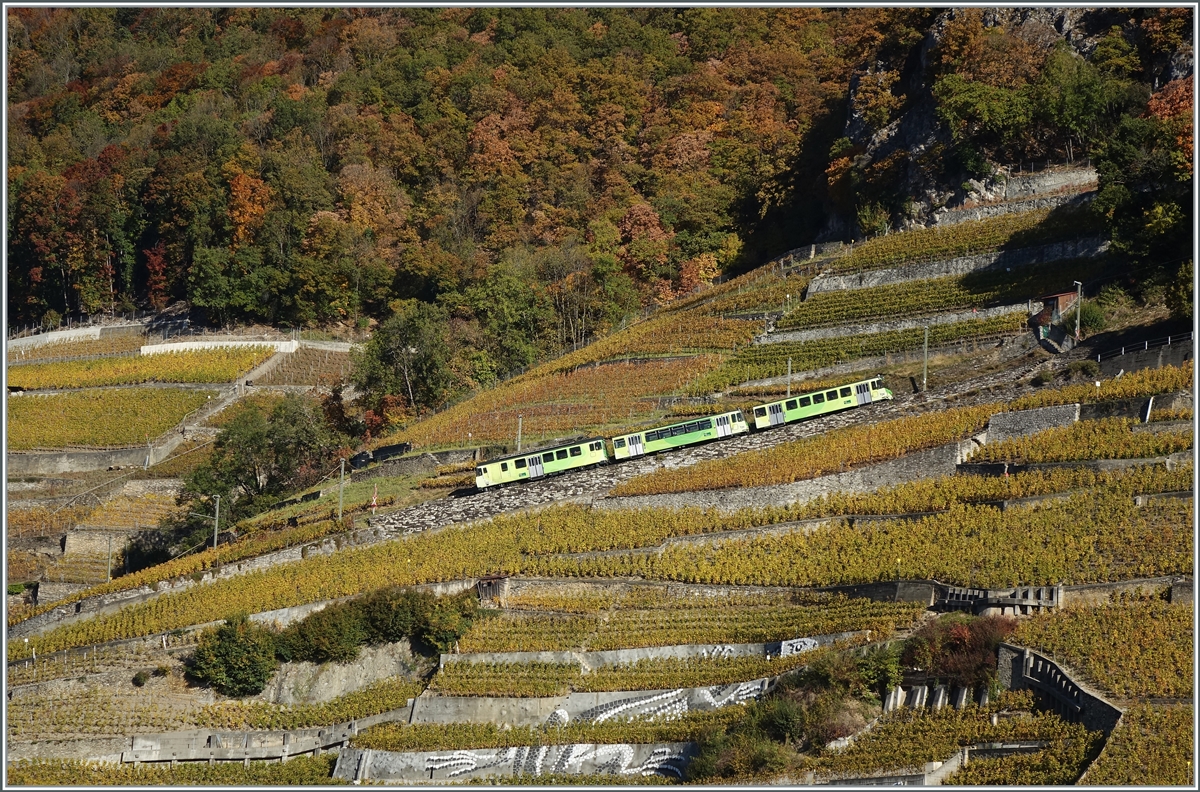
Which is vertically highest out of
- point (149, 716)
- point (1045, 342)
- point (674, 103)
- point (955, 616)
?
point (674, 103)

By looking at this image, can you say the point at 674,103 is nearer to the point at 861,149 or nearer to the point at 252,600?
the point at 861,149

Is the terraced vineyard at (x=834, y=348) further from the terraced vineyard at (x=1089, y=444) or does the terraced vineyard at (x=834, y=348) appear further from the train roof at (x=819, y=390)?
the terraced vineyard at (x=1089, y=444)

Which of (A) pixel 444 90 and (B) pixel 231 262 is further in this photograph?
(A) pixel 444 90

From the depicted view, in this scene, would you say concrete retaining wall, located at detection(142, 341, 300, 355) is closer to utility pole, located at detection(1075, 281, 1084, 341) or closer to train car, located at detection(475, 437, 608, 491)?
train car, located at detection(475, 437, 608, 491)

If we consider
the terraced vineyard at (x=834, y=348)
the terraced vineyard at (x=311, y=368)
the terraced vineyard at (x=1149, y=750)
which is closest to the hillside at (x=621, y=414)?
the terraced vineyard at (x=1149, y=750)

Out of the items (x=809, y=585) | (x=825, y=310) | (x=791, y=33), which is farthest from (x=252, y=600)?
(x=791, y=33)

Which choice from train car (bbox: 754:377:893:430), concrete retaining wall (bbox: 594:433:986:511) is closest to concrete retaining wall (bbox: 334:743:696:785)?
concrete retaining wall (bbox: 594:433:986:511)
